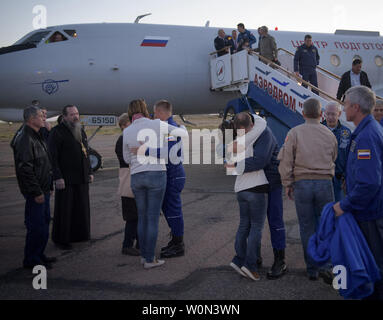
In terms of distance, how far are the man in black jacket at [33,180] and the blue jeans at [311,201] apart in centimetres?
280

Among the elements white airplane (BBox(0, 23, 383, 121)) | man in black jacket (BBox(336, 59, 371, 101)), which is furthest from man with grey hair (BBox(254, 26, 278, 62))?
man in black jacket (BBox(336, 59, 371, 101))

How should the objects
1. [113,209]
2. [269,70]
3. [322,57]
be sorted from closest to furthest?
1. [113,209]
2. [269,70]
3. [322,57]

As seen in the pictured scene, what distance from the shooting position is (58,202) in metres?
5.39

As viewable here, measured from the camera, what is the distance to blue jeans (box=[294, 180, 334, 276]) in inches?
151

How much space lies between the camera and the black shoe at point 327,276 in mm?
3873

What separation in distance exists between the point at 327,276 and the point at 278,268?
496mm

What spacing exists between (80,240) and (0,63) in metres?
6.66

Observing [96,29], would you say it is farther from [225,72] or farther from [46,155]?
[46,155]

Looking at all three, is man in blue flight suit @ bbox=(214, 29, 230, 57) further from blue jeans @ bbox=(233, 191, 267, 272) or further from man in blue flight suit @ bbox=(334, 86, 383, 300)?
man in blue flight suit @ bbox=(334, 86, 383, 300)

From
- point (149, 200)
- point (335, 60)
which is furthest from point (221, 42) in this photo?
point (149, 200)

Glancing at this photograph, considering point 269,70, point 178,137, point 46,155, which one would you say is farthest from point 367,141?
point 269,70

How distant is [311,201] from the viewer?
3.89m

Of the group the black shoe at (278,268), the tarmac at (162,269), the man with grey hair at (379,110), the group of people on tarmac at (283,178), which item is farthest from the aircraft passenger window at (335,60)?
the black shoe at (278,268)

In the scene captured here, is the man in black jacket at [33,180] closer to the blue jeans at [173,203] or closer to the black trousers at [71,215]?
the black trousers at [71,215]
